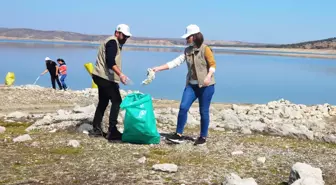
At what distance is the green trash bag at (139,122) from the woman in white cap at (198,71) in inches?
16.4

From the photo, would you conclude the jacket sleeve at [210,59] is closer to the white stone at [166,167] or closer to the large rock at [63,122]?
the white stone at [166,167]

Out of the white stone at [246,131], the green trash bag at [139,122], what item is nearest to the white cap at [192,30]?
the green trash bag at [139,122]

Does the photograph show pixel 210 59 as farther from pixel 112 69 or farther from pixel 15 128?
pixel 15 128

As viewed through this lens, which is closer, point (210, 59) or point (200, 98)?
point (210, 59)

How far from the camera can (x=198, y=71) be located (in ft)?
24.4

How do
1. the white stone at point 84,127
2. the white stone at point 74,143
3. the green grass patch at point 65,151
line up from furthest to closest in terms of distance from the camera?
the white stone at point 84,127 → the white stone at point 74,143 → the green grass patch at point 65,151

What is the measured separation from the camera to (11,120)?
10117mm

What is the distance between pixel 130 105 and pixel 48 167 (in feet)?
5.65

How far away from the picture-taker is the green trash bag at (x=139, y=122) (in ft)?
24.2

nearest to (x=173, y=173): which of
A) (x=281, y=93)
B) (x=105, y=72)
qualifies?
(x=105, y=72)

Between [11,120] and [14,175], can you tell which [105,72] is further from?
[11,120]

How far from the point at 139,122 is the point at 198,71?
1153 millimetres

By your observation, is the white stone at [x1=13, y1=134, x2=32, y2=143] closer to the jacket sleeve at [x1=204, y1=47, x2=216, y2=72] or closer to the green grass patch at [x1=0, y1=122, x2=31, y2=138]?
the green grass patch at [x1=0, y1=122, x2=31, y2=138]

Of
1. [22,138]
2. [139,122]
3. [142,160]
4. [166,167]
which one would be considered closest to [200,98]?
[139,122]
